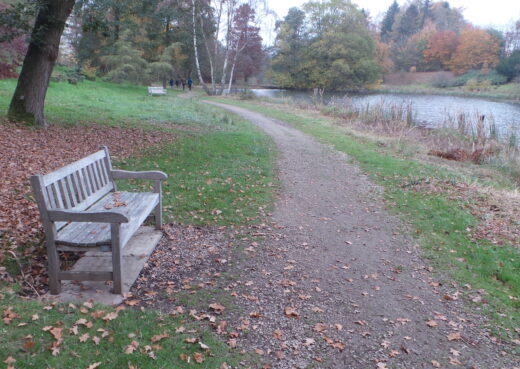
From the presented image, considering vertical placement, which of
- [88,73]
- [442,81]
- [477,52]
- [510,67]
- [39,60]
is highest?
[477,52]

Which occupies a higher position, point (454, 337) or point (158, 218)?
Result: point (158, 218)

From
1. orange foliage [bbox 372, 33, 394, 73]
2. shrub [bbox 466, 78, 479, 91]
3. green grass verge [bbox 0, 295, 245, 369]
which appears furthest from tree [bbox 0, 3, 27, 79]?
orange foliage [bbox 372, 33, 394, 73]

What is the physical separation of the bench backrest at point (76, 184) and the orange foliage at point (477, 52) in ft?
236

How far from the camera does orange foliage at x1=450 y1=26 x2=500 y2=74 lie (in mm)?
64875

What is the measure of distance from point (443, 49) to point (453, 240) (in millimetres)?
77349

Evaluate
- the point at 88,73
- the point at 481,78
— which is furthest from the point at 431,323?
the point at 481,78

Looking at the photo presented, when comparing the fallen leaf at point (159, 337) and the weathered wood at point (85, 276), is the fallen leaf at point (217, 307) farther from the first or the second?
the weathered wood at point (85, 276)

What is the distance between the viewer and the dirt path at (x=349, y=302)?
10.7ft

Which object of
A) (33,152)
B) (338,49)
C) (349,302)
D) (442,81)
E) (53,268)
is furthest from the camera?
(442,81)

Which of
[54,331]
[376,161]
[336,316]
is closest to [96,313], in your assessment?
[54,331]

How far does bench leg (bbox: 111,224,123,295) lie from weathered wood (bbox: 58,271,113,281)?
6 cm

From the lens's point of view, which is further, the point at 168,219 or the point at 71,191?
the point at 168,219

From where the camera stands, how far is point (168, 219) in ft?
18.9

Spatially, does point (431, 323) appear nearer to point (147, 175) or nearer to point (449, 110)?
point (147, 175)
